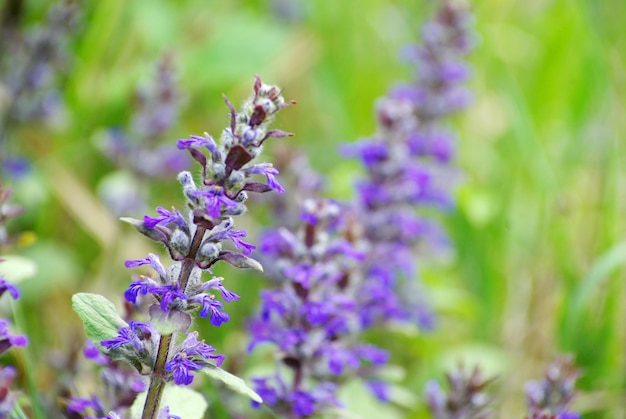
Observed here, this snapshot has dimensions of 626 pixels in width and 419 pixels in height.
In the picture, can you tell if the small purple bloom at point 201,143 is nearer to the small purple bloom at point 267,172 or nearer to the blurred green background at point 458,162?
the small purple bloom at point 267,172

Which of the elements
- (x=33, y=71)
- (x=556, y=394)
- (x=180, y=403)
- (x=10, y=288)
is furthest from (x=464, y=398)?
(x=33, y=71)

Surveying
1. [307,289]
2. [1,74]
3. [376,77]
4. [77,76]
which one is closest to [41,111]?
[1,74]

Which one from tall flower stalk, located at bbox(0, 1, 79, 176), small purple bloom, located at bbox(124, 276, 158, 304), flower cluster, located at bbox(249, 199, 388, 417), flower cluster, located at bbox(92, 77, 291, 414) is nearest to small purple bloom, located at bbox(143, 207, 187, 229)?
flower cluster, located at bbox(92, 77, 291, 414)

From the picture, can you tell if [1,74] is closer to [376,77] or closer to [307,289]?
[307,289]

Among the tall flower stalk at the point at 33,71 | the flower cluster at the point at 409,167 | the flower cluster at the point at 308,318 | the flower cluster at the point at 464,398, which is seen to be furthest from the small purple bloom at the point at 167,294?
the tall flower stalk at the point at 33,71

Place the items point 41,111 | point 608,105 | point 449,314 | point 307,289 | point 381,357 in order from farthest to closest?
point 608,105 < point 449,314 < point 41,111 < point 381,357 < point 307,289
